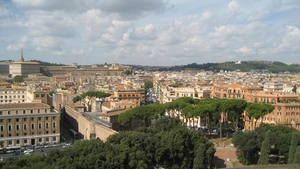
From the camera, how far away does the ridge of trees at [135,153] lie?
22453 mm

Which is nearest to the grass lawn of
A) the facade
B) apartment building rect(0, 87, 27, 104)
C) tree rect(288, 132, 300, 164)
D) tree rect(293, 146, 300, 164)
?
tree rect(288, 132, 300, 164)

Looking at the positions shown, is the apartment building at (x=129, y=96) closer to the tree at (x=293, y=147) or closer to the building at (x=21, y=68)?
the tree at (x=293, y=147)

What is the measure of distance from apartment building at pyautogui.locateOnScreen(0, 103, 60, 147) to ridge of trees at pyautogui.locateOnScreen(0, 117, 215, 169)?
13058mm

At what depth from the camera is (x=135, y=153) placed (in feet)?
83.0

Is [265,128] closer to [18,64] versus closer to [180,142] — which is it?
[180,142]

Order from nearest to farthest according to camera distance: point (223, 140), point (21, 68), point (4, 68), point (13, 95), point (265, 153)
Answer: point (265, 153) → point (223, 140) → point (13, 95) → point (21, 68) → point (4, 68)

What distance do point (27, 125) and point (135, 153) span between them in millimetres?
18399

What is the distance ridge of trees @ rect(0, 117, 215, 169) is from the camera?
73.7ft

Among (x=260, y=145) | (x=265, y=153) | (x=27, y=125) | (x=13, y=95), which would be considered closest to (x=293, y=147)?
(x=265, y=153)

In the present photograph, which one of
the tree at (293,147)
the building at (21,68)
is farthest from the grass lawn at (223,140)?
the building at (21,68)

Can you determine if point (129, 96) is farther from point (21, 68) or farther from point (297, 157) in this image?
point (21, 68)

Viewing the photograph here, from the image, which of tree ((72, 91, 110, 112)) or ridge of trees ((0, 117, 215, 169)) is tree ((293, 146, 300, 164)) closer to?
ridge of trees ((0, 117, 215, 169))

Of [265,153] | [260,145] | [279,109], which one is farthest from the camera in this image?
[279,109]

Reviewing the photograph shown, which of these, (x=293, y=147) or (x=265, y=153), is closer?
(x=265, y=153)
